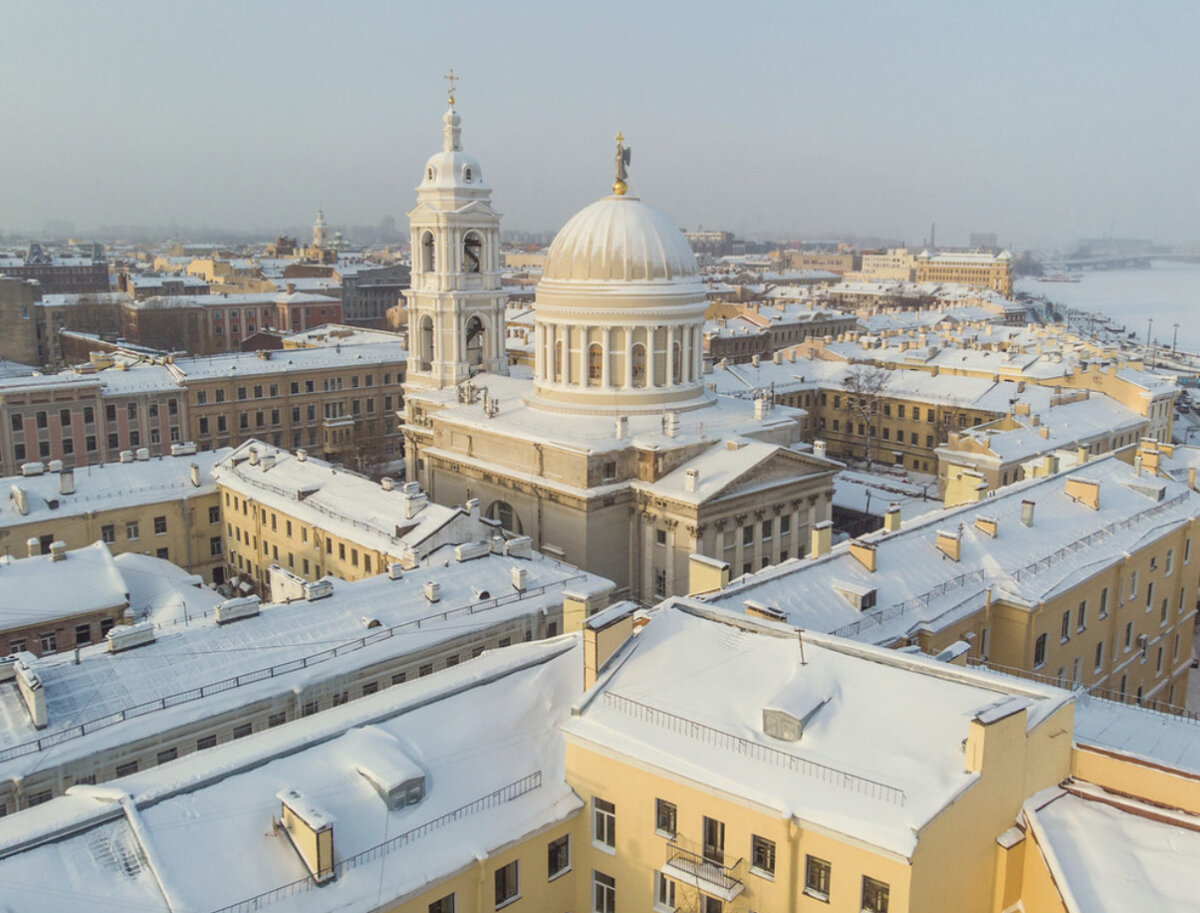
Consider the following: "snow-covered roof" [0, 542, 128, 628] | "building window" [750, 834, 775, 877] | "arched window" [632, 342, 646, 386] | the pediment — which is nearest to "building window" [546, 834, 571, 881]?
"building window" [750, 834, 775, 877]

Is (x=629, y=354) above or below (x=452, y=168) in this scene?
below

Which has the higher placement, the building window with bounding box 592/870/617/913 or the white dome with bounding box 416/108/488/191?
the white dome with bounding box 416/108/488/191

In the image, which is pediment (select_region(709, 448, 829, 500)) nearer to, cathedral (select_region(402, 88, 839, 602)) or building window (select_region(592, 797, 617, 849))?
cathedral (select_region(402, 88, 839, 602))

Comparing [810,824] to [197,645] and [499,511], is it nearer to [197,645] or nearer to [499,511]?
[197,645]

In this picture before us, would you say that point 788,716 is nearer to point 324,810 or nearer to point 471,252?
point 324,810

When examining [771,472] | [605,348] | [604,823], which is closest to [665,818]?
[604,823]
